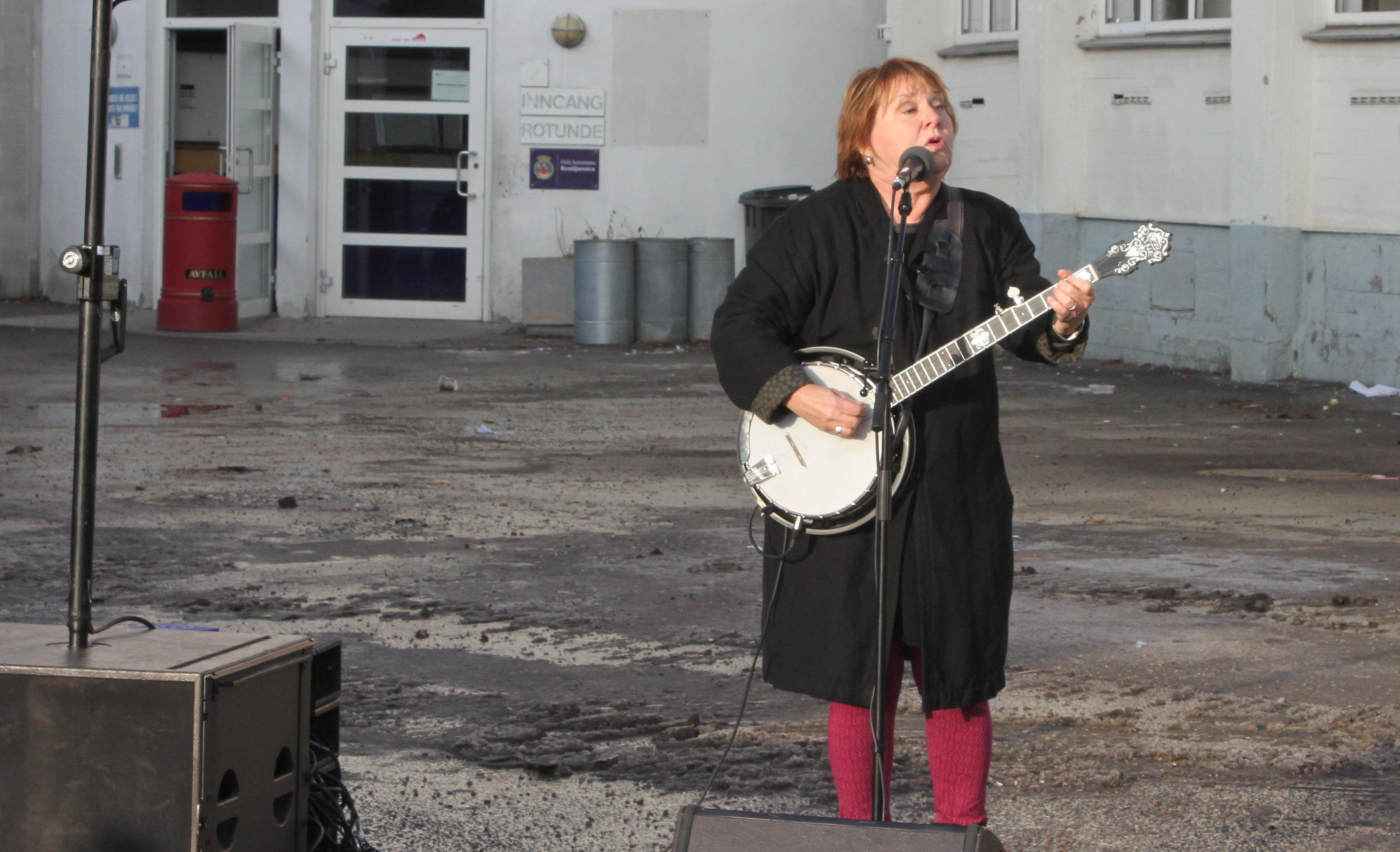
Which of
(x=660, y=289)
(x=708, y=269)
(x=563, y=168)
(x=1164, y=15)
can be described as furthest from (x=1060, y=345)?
(x=563, y=168)

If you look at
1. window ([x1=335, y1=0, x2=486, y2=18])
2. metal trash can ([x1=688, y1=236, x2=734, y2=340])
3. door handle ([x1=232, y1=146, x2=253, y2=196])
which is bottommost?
metal trash can ([x1=688, y1=236, x2=734, y2=340])

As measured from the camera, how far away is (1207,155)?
1425cm

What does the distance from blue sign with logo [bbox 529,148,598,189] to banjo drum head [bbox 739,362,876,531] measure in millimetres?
13797

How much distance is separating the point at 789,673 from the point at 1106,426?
7.98 metres

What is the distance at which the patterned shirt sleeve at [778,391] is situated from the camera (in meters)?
3.70

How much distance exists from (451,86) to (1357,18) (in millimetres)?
8561

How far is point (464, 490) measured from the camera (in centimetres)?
909

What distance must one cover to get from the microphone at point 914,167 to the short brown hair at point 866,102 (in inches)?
6.8

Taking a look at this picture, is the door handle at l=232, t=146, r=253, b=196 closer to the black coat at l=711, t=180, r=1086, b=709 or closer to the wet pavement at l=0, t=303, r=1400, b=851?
the wet pavement at l=0, t=303, r=1400, b=851

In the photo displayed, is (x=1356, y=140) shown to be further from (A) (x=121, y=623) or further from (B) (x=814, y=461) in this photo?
(A) (x=121, y=623)

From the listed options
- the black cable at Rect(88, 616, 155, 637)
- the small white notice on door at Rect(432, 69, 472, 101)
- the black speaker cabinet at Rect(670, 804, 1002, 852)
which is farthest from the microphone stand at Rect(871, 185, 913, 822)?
the small white notice on door at Rect(432, 69, 472, 101)

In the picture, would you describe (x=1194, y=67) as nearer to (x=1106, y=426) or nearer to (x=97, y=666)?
(x=1106, y=426)

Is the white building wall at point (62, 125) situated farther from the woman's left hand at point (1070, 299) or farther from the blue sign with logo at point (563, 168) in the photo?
the woman's left hand at point (1070, 299)

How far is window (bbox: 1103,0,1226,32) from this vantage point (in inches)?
563
